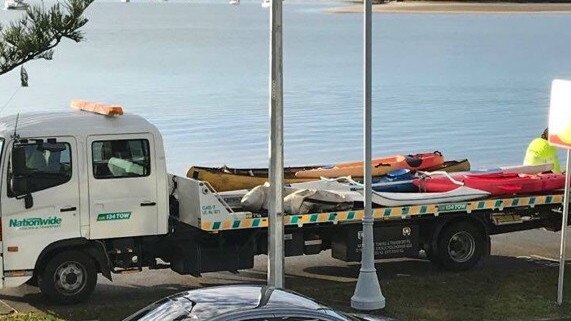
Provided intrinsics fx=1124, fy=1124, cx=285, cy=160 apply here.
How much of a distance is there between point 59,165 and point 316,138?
76.3 feet

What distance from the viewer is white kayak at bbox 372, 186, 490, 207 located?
15352mm

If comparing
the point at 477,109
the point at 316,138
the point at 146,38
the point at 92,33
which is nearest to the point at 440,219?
the point at 316,138

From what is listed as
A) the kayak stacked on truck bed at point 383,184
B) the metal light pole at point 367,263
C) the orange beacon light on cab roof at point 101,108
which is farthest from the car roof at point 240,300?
the kayak stacked on truck bed at point 383,184

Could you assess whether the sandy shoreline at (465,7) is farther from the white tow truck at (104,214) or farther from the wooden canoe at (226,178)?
the white tow truck at (104,214)

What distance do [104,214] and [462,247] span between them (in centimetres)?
523

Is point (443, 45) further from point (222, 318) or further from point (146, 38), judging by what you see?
point (222, 318)

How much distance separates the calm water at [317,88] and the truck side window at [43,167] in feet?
11.2

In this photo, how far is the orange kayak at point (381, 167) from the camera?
56.9ft

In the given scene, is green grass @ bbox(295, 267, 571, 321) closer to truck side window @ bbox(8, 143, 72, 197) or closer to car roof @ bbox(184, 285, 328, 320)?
truck side window @ bbox(8, 143, 72, 197)

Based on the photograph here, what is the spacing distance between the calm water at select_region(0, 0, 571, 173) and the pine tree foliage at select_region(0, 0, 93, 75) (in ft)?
18.5

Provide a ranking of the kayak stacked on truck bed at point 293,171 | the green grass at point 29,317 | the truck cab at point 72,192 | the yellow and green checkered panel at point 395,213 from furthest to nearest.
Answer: the kayak stacked on truck bed at point 293,171 → the yellow and green checkered panel at point 395,213 → the truck cab at point 72,192 → the green grass at point 29,317

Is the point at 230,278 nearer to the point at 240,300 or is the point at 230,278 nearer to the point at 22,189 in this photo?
the point at 22,189

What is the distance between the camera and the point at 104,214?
13.9 metres

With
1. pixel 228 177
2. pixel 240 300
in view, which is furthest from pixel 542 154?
pixel 240 300
